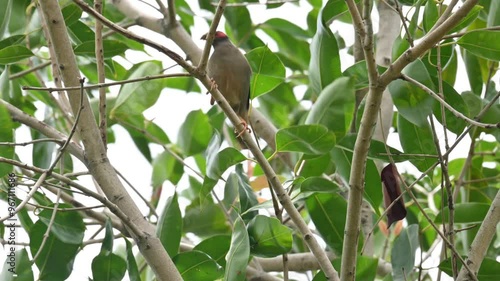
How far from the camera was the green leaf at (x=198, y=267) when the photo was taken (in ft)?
6.93

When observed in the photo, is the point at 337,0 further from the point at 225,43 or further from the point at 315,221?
the point at 225,43

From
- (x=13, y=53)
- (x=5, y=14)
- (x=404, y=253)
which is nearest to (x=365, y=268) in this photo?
(x=404, y=253)

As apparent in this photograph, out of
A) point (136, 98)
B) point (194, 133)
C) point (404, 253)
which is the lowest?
point (404, 253)

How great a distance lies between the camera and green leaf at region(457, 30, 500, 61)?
194 centimetres

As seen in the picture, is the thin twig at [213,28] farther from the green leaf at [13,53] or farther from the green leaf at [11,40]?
the green leaf at [11,40]

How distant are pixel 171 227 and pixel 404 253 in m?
0.63

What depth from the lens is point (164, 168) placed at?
3.15 meters

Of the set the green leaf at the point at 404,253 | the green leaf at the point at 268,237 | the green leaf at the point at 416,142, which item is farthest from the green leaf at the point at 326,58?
the green leaf at the point at 404,253

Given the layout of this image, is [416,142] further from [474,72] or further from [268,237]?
[474,72]

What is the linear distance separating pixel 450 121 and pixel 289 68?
4.71ft

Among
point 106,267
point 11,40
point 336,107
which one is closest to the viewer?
point 336,107

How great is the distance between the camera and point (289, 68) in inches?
138

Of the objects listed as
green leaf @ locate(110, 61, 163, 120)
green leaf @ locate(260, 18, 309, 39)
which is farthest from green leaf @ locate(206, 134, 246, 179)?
green leaf @ locate(260, 18, 309, 39)

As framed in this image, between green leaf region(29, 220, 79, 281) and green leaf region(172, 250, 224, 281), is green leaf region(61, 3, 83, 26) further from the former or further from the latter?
green leaf region(172, 250, 224, 281)
